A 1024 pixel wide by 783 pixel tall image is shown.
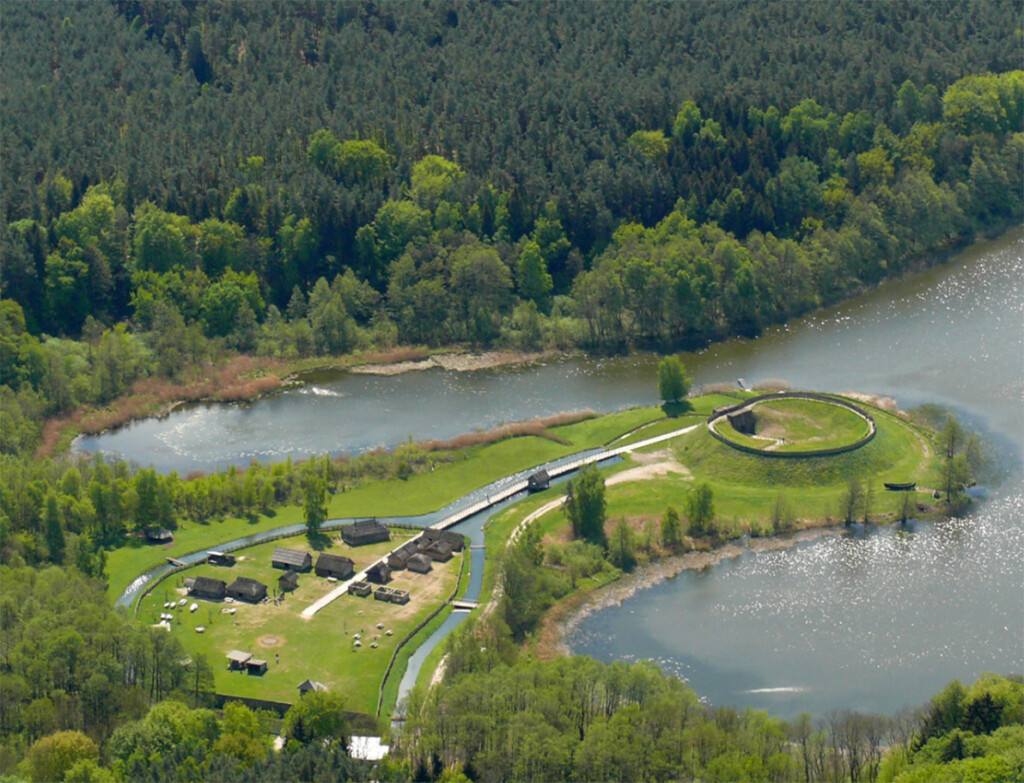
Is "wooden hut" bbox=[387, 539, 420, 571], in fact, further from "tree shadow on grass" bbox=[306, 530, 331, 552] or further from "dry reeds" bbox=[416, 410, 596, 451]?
"dry reeds" bbox=[416, 410, 596, 451]

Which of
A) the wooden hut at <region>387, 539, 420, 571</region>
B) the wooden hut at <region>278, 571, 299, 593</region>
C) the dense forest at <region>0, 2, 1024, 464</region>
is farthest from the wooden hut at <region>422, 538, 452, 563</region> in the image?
the dense forest at <region>0, 2, 1024, 464</region>

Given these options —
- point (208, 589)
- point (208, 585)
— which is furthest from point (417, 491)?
point (208, 589)

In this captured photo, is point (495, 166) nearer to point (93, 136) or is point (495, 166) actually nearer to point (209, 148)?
point (209, 148)

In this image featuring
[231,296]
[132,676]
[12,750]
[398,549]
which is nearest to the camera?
[12,750]

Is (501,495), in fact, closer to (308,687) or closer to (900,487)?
(900,487)

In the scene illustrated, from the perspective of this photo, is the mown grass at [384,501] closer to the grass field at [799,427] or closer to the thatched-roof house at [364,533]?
the thatched-roof house at [364,533]

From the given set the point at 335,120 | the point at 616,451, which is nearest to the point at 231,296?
the point at 335,120

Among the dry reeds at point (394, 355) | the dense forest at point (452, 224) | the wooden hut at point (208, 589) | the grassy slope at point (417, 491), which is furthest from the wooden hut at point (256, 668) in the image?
the dry reeds at point (394, 355)
